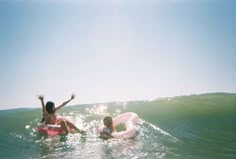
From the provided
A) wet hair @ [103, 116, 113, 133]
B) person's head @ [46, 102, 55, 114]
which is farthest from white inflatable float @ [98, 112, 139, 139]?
person's head @ [46, 102, 55, 114]

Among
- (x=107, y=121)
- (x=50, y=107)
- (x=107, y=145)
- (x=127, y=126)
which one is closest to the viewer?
(x=107, y=145)

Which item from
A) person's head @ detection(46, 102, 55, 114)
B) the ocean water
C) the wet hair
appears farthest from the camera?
person's head @ detection(46, 102, 55, 114)

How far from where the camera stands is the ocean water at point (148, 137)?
7.34m

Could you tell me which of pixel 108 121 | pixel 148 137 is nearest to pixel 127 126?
pixel 108 121

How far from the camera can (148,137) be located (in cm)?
948

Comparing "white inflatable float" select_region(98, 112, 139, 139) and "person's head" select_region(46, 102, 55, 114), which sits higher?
"person's head" select_region(46, 102, 55, 114)

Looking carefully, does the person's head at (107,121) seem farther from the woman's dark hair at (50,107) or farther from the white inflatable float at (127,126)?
the woman's dark hair at (50,107)

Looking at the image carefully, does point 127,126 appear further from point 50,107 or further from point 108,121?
point 50,107

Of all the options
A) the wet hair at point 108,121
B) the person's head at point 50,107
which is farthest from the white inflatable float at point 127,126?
the person's head at point 50,107

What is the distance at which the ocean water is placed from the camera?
289 inches

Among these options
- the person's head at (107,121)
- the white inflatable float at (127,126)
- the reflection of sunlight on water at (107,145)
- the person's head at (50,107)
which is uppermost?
the person's head at (50,107)

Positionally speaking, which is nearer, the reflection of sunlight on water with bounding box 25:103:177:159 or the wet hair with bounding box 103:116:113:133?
the reflection of sunlight on water with bounding box 25:103:177:159

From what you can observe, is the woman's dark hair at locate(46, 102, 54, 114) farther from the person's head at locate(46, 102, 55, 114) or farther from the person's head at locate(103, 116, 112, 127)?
the person's head at locate(103, 116, 112, 127)

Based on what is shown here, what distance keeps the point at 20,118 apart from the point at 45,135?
218 inches
